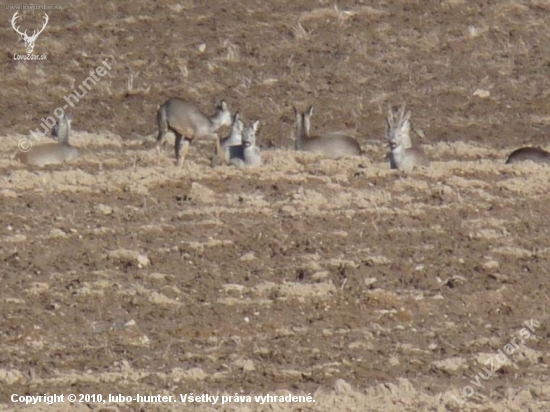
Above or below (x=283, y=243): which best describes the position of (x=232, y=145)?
above

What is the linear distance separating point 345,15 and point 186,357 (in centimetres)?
1306

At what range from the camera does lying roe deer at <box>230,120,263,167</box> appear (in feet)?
45.0

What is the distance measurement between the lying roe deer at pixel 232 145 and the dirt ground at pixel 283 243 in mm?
230

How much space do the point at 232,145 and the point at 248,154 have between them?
2.10 ft

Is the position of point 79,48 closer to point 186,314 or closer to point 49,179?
point 49,179

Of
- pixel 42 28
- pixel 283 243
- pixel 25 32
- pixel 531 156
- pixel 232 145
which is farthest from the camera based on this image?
pixel 42 28

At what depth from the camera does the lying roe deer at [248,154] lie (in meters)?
13.7

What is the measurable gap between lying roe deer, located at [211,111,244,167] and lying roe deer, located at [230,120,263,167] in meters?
0.08

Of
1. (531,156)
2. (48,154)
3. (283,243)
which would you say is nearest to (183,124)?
(48,154)

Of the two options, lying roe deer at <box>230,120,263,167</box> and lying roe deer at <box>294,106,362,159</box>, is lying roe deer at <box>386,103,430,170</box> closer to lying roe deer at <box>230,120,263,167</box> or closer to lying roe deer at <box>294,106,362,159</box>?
lying roe deer at <box>294,106,362,159</box>

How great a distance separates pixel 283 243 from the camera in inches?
443

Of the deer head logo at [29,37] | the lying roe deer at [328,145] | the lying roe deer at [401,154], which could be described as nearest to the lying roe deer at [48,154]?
the lying roe deer at [328,145]

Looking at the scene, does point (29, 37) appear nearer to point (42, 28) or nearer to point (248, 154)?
point (42, 28)

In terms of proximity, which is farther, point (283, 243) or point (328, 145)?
point (328, 145)
